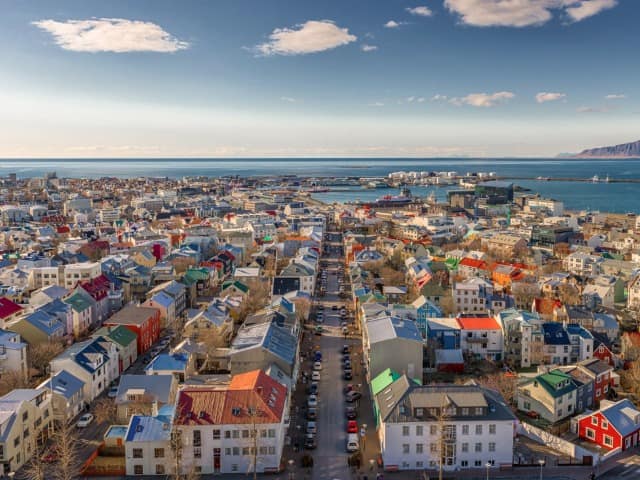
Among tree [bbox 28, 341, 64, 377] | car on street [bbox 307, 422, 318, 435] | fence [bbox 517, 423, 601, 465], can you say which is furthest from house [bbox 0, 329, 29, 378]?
fence [bbox 517, 423, 601, 465]

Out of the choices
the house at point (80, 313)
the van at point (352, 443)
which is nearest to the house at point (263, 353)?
the van at point (352, 443)

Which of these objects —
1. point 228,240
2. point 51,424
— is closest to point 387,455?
point 51,424

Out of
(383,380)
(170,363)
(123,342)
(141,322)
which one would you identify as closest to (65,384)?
(170,363)

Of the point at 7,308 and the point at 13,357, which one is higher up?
the point at 7,308

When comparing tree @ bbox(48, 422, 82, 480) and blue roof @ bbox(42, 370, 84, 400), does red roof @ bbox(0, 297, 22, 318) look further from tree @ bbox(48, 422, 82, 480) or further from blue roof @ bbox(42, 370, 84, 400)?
tree @ bbox(48, 422, 82, 480)

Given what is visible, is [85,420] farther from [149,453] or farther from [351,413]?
[351,413]
